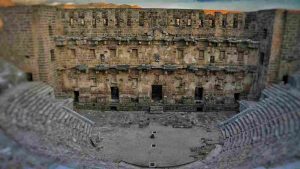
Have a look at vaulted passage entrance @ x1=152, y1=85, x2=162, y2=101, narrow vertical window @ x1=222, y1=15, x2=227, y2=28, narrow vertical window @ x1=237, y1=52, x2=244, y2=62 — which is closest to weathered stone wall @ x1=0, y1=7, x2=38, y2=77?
vaulted passage entrance @ x1=152, y1=85, x2=162, y2=101

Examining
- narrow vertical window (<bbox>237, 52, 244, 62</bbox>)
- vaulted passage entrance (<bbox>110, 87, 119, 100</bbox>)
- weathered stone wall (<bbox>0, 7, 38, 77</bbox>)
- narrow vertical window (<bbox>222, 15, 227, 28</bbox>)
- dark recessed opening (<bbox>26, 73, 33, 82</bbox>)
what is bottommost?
vaulted passage entrance (<bbox>110, 87, 119, 100</bbox>)

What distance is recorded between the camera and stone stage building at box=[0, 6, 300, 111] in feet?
53.1

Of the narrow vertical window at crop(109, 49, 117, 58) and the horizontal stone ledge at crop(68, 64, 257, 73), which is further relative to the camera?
the narrow vertical window at crop(109, 49, 117, 58)

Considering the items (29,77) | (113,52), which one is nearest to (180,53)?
(113,52)

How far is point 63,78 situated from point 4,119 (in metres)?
7.56

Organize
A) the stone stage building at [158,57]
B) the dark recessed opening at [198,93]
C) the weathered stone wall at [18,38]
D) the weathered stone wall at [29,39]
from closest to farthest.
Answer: the weathered stone wall at [18,38]
the weathered stone wall at [29,39]
the stone stage building at [158,57]
the dark recessed opening at [198,93]

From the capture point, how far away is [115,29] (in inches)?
650

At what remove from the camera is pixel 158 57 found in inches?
659

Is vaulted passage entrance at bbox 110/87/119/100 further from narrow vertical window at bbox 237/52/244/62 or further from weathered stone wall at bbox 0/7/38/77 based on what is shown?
narrow vertical window at bbox 237/52/244/62

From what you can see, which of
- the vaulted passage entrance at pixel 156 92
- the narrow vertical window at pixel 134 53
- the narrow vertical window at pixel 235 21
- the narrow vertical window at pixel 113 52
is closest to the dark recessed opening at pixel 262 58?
the narrow vertical window at pixel 235 21

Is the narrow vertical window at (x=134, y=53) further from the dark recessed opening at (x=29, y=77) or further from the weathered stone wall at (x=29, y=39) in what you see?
the dark recessed opening at (x=29, y=77)

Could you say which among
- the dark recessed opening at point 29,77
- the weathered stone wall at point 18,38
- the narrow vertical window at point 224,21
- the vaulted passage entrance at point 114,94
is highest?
the narrow vertical window at point 224,21

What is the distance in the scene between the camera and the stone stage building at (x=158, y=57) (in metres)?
16.2

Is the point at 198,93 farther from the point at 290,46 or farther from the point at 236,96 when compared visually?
the point at 290,46
